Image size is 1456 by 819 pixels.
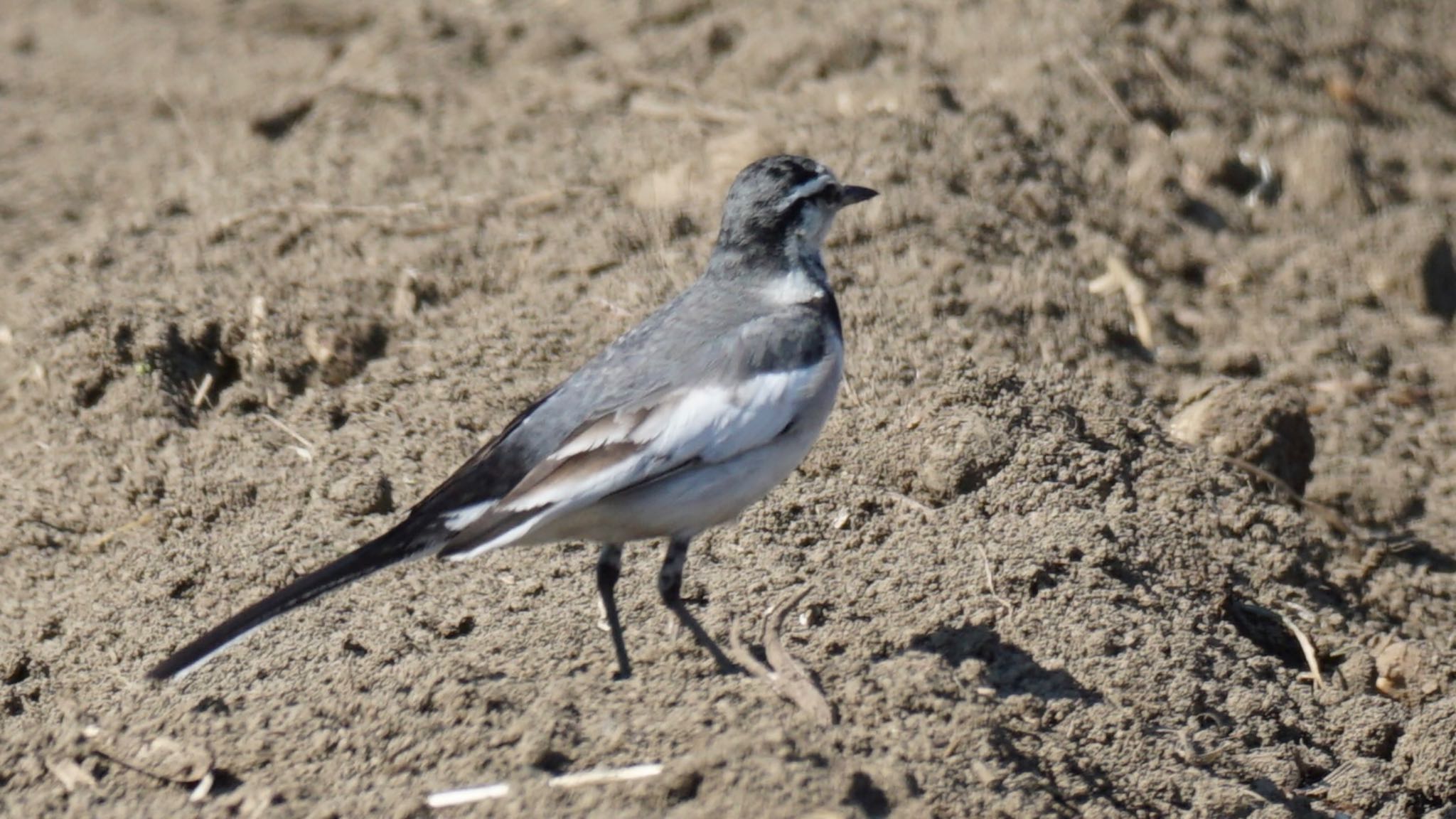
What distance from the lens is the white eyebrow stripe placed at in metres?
5.74

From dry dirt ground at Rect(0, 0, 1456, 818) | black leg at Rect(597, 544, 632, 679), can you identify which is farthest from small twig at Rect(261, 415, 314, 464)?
black leg at Rect(597, 544, 632, 679)

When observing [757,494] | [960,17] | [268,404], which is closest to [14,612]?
[268,404]

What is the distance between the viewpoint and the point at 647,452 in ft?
16.3

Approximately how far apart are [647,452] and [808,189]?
4.16 ft

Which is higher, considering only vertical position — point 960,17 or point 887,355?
point 960,17

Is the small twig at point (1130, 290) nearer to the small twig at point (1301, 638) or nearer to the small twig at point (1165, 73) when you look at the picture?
the small twig at point (1301, 638)

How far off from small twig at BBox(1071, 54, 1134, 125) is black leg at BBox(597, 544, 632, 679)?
453 cm

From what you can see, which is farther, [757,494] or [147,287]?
[147,287]

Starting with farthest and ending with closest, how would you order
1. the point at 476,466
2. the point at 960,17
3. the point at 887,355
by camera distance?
1. the point at 960,17
2. the point at 887,355
3. the point at 476,466

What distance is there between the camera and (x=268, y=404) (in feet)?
22.2

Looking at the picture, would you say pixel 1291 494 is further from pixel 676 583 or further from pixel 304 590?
pixel 304 590

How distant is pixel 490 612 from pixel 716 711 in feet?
4.03

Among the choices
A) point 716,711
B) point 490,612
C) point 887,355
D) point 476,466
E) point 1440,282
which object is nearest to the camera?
point 716,711

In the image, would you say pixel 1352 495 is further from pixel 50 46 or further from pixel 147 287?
pixel 50 46
